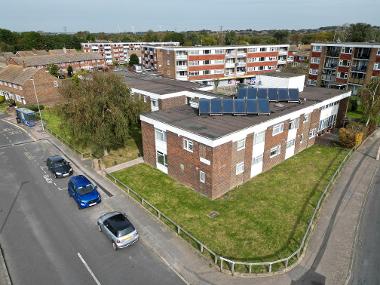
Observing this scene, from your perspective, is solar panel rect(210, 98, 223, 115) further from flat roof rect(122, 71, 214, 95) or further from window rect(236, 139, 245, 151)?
flat roof rect(122, 71, 214, 95)

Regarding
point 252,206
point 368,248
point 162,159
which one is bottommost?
point 368,248

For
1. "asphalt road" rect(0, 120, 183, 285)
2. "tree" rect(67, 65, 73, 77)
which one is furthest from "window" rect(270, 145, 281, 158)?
"tree" rect(67, 65, 73, 77)

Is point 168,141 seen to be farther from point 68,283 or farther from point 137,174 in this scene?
point 68,283

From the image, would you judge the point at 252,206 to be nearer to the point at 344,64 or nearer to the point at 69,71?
the point at 344,64

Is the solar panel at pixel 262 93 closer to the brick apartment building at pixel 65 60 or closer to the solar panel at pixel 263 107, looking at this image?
the solar panel at pixel 263 107

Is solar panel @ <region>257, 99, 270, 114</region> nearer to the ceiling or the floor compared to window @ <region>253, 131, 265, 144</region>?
nearer to the ceiling

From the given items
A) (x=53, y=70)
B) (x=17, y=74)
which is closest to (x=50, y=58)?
(x=53, y=70)
